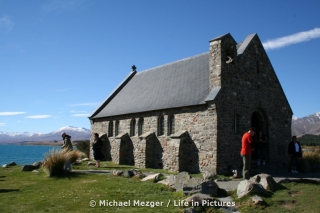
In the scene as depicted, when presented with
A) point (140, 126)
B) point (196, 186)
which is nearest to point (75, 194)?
point (196, 186)

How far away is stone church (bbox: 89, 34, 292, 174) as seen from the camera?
58.3ft

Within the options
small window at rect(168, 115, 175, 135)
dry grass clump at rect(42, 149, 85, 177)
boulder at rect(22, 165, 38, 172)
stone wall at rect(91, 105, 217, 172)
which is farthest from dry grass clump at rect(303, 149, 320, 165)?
boulder at rect(22, 165, 38, 172)

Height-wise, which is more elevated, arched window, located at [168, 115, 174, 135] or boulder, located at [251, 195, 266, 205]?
arched window, located at [168, 115, 174, 135]

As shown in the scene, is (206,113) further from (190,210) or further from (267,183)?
(190,210)

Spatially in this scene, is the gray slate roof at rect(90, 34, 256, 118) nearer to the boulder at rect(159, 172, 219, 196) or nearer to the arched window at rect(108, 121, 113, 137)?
the arched window at rect(108, 121, 113, 137)

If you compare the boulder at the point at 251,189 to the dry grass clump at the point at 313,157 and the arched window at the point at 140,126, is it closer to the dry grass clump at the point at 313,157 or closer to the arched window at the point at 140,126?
the dry grass clump at the point at 313,157

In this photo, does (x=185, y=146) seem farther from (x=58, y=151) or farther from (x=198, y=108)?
(x=58, y=151)

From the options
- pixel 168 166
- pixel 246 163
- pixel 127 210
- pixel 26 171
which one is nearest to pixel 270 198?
pixel 246 163

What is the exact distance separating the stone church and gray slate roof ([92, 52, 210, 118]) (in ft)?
0.33

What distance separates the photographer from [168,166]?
19812 millimetres

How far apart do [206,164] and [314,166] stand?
7.84 metres

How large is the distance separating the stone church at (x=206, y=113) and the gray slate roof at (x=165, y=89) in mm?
99

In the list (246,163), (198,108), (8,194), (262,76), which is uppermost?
(262,76)

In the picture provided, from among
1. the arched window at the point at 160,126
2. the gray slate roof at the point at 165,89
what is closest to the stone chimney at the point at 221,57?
the gray slate roof at the point at 165,89
